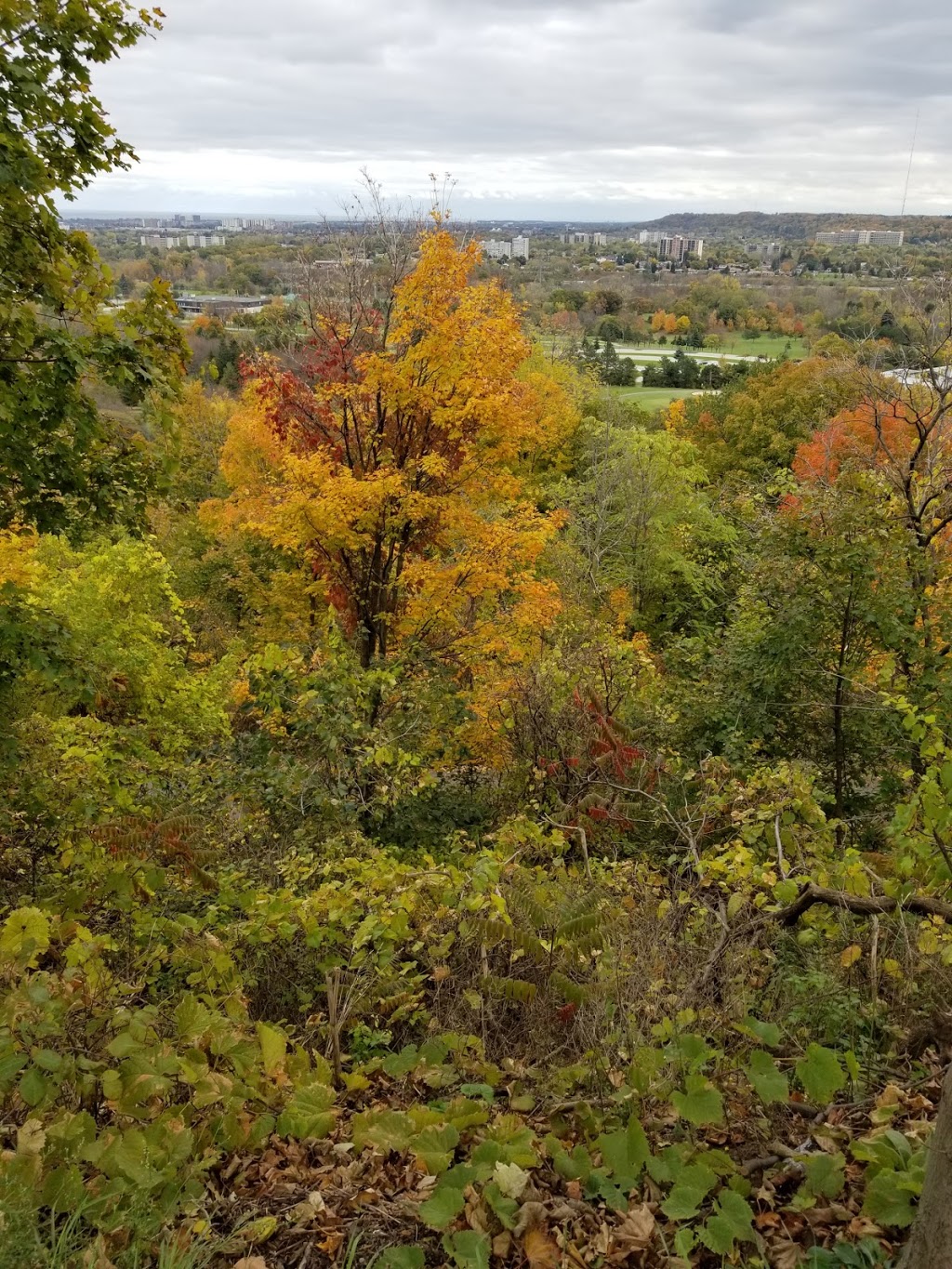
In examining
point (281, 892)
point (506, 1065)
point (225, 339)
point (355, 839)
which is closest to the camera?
point (506, 1065)

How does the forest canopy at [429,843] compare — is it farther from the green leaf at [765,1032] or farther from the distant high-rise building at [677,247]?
the distant high-rise building at [677,247]

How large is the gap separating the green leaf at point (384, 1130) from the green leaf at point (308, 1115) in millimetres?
140

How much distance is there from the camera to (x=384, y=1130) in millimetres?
3270

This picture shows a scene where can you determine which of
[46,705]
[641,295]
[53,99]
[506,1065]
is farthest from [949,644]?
[641,295]

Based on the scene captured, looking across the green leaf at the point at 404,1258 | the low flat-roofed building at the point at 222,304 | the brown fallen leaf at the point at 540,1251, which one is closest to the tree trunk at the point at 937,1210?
the brown fallen leaf at the point at 540,1251

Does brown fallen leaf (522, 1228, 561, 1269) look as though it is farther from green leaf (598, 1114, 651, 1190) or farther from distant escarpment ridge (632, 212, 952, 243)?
distant escarpment ridge (632, 212, 952, 243)

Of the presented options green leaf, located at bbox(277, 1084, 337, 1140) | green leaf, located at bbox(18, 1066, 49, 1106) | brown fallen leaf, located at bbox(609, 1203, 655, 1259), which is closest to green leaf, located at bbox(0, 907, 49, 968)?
green leaf, located at bbox(18, 1066, 49, 1106)

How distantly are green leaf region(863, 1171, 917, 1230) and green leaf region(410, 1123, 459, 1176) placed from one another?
4.82ft

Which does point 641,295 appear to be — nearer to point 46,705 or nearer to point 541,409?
point 541,409

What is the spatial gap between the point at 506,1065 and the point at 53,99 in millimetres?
6708

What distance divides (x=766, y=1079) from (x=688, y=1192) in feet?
1.78

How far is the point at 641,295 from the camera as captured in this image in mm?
90250

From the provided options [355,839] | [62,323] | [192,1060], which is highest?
[62,323]

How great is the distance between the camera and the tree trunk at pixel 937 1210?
86.4 inches
